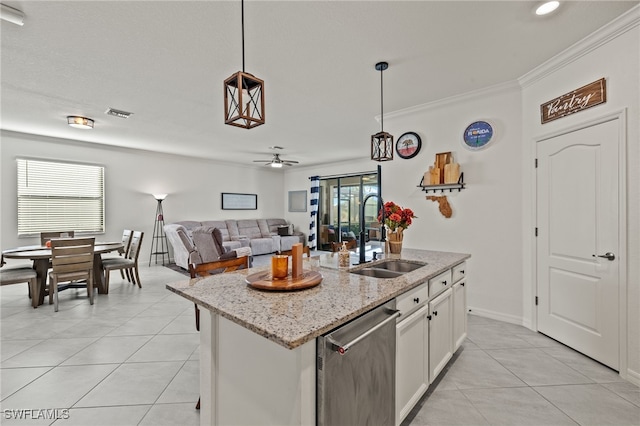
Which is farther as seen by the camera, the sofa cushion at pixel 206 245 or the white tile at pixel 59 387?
the sofa cushion at pixel 206 245

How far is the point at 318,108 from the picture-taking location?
3809 mm

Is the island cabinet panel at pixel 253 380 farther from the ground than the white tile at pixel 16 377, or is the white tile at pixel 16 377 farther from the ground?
the island cabinet panel at pixel 253 380

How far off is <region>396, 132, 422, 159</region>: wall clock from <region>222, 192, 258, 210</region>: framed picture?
219 inches

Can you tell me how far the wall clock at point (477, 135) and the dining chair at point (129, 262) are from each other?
497 centimetres

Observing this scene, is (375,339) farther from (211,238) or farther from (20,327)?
(20,327)

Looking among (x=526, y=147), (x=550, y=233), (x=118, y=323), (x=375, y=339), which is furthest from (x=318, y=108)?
(x=118, y=323)

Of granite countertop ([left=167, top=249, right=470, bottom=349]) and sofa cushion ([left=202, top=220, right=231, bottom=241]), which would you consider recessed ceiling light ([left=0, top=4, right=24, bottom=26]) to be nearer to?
granite countertop ([left=167, top=249, right=470, bottom=349])

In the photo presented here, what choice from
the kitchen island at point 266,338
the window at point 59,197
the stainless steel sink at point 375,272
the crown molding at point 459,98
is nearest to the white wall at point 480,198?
the crown molding at point 459,98

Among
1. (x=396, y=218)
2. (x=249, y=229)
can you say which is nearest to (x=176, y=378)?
(x=396, y=218)

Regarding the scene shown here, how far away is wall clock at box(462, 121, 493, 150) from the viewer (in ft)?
10.6

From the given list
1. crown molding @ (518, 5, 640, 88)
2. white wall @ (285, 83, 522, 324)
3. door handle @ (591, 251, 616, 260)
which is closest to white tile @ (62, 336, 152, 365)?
white wall @ (285, 83, 522, 324)

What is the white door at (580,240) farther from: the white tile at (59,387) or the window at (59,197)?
the window at (59,197)

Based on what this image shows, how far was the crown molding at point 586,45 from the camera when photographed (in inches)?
80.9

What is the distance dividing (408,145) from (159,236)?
232 inches
